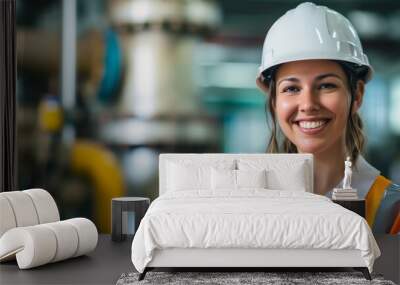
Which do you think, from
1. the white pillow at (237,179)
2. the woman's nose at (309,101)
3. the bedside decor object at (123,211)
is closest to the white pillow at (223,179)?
the white pillow at (237,179)

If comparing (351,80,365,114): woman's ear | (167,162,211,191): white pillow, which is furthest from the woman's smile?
(167,162,211,191): white pillow

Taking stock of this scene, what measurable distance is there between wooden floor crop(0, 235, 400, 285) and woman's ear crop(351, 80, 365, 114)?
151cm

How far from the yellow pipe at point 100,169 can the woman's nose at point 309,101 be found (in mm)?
1969

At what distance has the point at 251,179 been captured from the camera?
5.46 m

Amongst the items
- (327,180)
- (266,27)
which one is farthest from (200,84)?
(327,180)

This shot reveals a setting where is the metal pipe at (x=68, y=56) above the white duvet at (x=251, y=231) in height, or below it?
above

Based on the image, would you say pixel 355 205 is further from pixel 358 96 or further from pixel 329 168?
pixel 358 96

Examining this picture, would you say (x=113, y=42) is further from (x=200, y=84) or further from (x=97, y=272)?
(x=97, y=272)

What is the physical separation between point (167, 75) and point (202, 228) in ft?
8.73

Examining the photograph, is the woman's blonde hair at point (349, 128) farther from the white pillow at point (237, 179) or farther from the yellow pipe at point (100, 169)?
the yellow pipe at point (100, 169)

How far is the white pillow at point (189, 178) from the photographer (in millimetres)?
5555

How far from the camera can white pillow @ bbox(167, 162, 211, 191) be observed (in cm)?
555

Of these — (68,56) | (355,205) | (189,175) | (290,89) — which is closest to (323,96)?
(290,89)

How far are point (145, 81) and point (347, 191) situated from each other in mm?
2287
